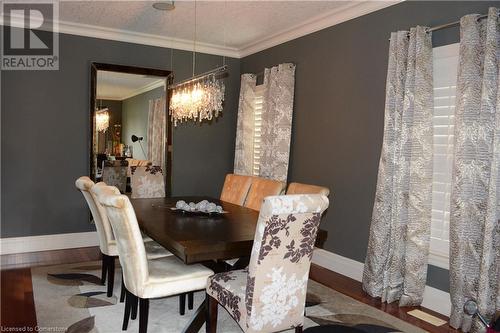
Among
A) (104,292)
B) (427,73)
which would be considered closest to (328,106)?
(427,73)

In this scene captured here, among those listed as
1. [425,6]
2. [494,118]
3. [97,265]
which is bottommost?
→ [97,265]

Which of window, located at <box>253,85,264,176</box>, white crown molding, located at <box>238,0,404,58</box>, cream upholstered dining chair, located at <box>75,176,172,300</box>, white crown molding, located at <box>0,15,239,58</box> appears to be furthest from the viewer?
window, located at <box>253,85,264,176</box>

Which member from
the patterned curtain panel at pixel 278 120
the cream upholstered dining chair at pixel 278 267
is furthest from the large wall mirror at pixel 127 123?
the cream upholstered dining chair at pixel 278 267

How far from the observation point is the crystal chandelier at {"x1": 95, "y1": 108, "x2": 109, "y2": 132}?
5035 mm

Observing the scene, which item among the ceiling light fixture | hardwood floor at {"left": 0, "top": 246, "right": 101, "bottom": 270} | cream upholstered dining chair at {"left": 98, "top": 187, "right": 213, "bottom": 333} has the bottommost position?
hardwood floor at {"left": 0, "top": 246, "right": 101, "bottom": 270}

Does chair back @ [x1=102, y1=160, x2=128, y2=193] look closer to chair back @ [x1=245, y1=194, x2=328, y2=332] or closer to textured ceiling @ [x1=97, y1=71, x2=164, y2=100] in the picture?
textured ceiling @ [x1=97, y1=71, x2=164, y2=100]

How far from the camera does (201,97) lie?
11.3 ft

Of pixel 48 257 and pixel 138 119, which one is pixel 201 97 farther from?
pixel 48 257

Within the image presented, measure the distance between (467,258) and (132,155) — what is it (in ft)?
13.7

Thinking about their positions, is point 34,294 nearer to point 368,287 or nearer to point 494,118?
point 368,287

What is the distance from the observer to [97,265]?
167 inches

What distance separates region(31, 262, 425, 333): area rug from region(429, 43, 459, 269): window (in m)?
0.72

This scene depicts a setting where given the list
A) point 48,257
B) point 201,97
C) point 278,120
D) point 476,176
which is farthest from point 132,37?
point 476,176

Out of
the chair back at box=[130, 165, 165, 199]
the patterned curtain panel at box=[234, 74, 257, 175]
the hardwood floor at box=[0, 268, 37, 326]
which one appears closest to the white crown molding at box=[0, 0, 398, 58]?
the patterned curtain panel at box=[234, 74, 257, 175]
